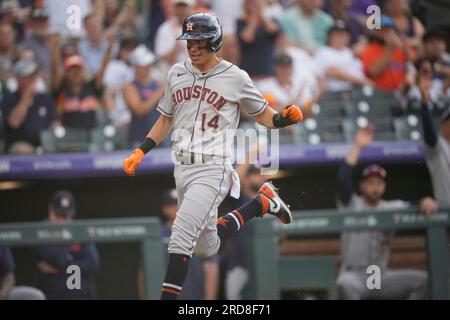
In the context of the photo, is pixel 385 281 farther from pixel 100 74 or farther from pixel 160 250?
pixel 100 74

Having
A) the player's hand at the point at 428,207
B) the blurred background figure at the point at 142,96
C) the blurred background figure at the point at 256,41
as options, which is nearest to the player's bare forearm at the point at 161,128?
the blurred background figure at the point at 142,96

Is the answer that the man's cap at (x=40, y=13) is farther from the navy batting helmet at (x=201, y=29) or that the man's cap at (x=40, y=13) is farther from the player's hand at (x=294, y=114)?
the player's hand at (x=294, y=114)

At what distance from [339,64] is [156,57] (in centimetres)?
170

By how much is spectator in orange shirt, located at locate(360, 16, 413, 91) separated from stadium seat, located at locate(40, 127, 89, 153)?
274 centimetres

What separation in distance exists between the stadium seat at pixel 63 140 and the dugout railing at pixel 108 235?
1067 mm

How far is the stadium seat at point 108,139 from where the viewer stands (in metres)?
7.94

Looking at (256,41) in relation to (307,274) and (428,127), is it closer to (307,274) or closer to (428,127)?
(428,127)

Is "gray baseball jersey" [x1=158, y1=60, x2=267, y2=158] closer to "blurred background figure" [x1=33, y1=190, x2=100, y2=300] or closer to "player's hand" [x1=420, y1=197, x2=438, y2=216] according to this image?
"blurred background figure" [x1=33, y1=190, x2=100, y2=300]

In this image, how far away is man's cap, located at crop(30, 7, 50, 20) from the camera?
8570 mm

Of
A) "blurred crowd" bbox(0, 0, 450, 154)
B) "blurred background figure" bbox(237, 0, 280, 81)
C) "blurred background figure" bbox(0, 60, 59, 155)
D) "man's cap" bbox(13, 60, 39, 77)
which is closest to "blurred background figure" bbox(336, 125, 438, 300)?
"blurred crowd" bbox(0, 0, 450, 154)

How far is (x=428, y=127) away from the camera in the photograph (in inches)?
289

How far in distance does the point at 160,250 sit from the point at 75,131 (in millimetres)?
1586

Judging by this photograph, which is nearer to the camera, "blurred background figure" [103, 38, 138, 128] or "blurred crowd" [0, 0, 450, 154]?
"blurred crowd" [0, 0, 450, 154]

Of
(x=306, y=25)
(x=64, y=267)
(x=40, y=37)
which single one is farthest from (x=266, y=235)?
(x=40, y=37)
